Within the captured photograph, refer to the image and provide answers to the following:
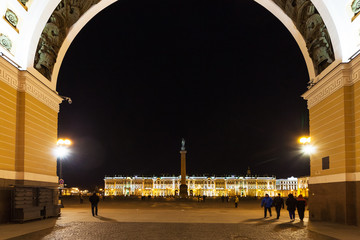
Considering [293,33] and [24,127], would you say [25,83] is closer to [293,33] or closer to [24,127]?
[24,127]

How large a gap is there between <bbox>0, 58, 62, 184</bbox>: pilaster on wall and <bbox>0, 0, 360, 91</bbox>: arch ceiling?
0.60m

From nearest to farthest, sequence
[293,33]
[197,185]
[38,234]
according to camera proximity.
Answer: [38,234] → [293,33] → [197,185]

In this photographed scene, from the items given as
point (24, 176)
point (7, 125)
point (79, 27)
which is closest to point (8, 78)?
point (7, 125)

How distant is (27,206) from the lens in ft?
54.9

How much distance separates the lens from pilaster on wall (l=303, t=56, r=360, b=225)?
1580 cm

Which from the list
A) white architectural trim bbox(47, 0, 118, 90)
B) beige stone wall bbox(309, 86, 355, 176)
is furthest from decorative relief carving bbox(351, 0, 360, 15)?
white architectural trim bbox(47, 0, 118, 90)

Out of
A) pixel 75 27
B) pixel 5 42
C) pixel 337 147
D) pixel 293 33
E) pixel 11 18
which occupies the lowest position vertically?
pixel 337 147

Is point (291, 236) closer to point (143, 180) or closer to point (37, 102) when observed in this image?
point (37, 102)

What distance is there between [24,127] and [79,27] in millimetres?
6279

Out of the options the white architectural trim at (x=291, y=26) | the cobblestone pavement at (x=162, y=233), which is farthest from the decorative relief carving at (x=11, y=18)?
the white architectural trim at (x=291, y=26)

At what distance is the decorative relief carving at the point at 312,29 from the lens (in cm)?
1832

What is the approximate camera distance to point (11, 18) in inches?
635

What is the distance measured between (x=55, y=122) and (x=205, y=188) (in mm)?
149459

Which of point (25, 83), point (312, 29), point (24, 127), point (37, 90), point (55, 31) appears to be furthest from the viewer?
point (55, 31)
